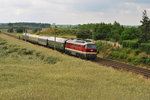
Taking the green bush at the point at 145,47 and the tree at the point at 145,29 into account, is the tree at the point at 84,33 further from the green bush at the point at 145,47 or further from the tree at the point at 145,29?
the green bush at the point at 145,47

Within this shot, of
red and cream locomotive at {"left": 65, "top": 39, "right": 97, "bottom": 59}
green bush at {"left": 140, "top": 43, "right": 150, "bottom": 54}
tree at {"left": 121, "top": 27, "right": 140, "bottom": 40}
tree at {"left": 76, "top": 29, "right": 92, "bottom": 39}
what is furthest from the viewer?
tree at {"left": 76, "top": 29, "right": 92, "bottom": 39}

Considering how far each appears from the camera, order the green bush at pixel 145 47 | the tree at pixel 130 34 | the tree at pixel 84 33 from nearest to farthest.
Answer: the green bush at pixel 145 47 < the tree at pixel 130 34 < the tree at pixel 84 33

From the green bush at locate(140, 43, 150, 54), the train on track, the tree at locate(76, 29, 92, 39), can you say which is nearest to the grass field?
the train on track

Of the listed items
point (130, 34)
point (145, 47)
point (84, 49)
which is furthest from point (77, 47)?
point (130, 34)

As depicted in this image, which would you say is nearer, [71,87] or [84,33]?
[71,87]

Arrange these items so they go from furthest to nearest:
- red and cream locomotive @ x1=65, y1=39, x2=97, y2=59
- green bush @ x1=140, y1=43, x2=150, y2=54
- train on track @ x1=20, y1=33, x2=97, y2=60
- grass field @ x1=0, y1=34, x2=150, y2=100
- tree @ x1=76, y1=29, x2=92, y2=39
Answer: tree @ x1=76, y1=29, x2=92, y2=39 < green bush @ x1=140, y1=43, x2=150, y2=54 < train on track @ x1=20, y1=33, x2=97, y2=60 < red and cream locomotive @ x1=65, y1=39, x2=97, y2=59 < grass field @ x1=0, y1=34, x2=150, y2=100

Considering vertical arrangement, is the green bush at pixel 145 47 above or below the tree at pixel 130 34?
below

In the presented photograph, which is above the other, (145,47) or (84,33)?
(84,33)

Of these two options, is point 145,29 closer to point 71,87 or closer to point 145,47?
point 145,47

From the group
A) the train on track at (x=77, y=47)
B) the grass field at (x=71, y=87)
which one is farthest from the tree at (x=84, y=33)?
the grass field at (x=71, y=87)

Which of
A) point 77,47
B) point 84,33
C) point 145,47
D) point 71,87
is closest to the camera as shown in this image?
point 71,87

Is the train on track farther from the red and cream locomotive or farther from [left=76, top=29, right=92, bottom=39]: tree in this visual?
[left=76, top=29, right=92, bottom=39]: tree

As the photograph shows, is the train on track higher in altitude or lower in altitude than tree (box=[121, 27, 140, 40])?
lower

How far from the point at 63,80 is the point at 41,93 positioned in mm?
5244
